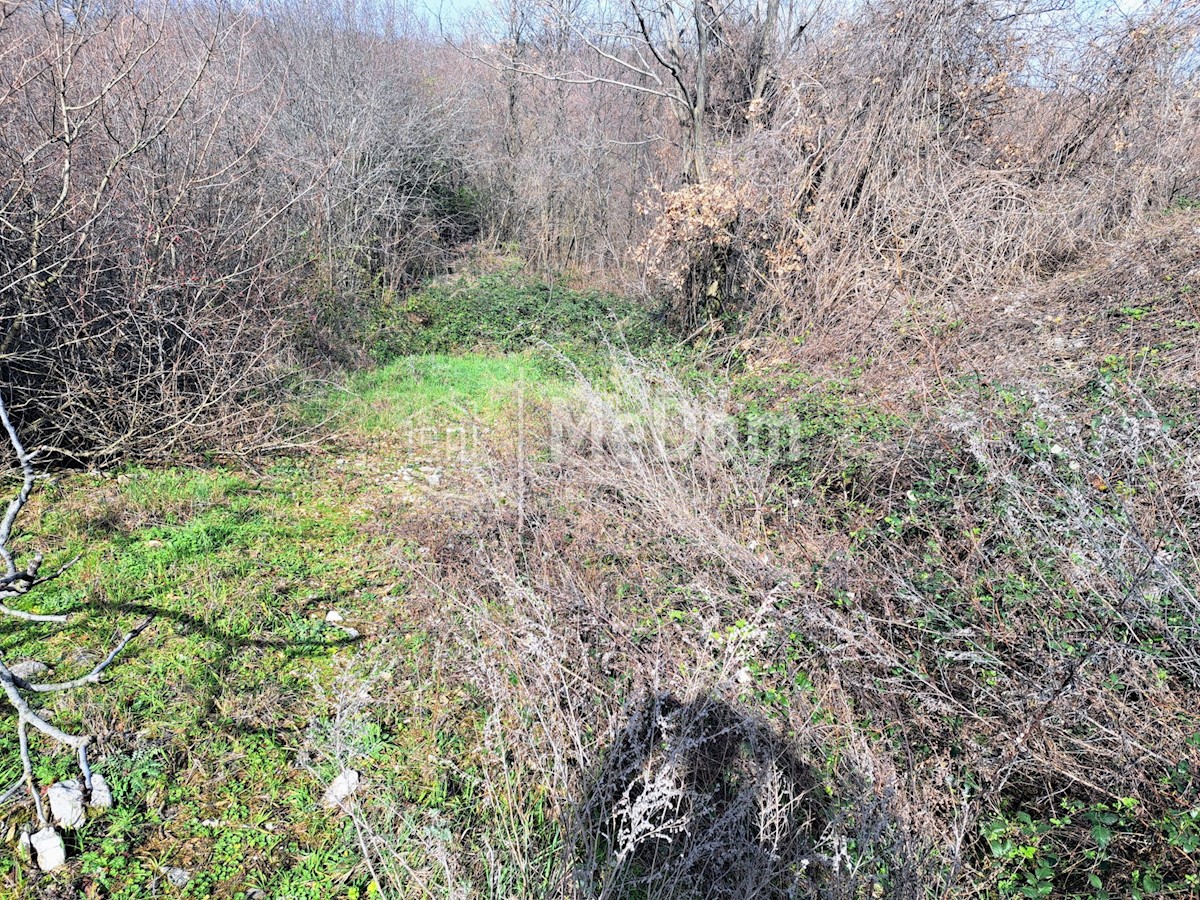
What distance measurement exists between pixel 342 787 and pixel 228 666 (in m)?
0.97

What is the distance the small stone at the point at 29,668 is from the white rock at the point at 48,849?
0.97 m

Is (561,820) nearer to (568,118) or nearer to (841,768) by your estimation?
(841,768)

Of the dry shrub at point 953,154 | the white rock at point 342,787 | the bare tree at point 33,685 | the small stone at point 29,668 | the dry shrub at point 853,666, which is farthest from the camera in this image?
the dry shrub at point 953,154

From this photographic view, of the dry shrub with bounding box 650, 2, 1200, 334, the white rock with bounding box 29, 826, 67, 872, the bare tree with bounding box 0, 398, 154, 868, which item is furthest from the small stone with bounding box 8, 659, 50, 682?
the dry shrub with bounding box 650, 2, 1200, 334

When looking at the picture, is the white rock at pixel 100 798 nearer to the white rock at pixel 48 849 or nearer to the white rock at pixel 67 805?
the white rock at pixel 67 805

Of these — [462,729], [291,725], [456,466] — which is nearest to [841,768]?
[462,729]

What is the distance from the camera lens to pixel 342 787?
2.62 metres

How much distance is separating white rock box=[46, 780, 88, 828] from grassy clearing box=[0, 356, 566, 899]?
54 mm

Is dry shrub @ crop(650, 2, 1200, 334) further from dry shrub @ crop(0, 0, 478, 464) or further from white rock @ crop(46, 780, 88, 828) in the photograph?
white rock @ crop(46, 780, 88, 828)

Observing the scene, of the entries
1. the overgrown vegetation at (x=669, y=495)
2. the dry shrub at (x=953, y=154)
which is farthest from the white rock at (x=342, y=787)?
the dry shrub at (x=953, y=154)

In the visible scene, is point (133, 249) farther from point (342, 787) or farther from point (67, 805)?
point (342, 787)

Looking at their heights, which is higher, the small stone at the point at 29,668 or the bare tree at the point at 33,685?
the bare tree at the point at 33,685

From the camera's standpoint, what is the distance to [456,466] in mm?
5527

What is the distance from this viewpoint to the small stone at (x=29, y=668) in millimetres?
2953
